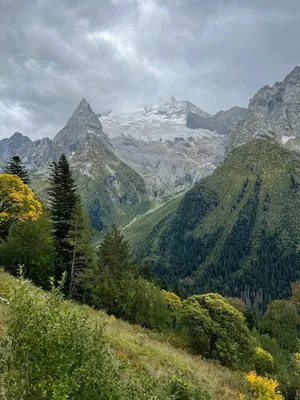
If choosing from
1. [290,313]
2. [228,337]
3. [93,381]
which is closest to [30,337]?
[93,381]

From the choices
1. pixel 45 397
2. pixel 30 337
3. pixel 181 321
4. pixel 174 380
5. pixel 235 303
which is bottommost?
pixel 235 303

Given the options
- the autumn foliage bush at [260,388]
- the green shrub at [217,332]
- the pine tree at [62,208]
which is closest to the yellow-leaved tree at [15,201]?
the pine tree at [62,208]

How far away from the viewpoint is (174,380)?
1511cm

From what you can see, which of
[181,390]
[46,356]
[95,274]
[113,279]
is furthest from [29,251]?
[46,356]

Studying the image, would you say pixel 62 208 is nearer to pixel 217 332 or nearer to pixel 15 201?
pixel 15 201

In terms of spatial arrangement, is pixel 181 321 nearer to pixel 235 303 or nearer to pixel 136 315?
pixel 136 315

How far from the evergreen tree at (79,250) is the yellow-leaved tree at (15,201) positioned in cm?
535

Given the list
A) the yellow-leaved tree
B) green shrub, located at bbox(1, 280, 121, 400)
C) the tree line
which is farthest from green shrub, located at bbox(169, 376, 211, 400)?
the yellow-leaved tree

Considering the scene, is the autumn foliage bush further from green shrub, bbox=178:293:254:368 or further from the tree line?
the tree line

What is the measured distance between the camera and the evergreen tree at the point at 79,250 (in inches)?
1781

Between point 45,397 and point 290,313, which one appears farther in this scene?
point 290,313

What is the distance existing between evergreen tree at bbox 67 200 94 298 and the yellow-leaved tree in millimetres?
5346

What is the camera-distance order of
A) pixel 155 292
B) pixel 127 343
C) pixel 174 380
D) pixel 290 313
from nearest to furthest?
pixel 174 380, pixel 127 343, pixel 155 292, pixel 290 313

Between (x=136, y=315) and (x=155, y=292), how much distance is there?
8986 millimetres
